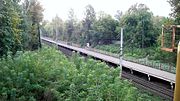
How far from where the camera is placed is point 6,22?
22.7 m

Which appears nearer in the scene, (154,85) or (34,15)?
(154,85)

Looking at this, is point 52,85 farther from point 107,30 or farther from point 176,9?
point 107,30

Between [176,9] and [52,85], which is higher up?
[176,9]

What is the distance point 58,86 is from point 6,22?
10.4 meters

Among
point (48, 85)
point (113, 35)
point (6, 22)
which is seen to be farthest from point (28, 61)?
point (113, 35)

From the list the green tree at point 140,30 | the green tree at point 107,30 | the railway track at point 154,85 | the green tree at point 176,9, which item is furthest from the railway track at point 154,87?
the green tree at point 107,30

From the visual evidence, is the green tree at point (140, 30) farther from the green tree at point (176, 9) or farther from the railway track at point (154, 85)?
→ the railway track at point (154, 85)

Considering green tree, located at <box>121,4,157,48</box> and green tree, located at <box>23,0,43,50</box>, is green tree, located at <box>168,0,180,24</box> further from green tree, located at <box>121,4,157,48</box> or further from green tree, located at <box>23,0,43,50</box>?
green tree, located at <box>121,4,157,48</box>

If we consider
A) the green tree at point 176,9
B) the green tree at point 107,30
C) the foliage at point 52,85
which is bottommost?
the foliage at point 52,85

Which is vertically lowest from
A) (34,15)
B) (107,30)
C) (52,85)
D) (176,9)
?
(52,85)

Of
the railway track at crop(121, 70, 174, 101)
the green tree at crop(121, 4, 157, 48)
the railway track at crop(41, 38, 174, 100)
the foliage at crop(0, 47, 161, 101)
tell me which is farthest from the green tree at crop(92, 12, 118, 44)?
the foliage at crop(0, 47, 161, 101)

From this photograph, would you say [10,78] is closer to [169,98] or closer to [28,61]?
[28,61]

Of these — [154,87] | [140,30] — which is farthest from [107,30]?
[154,87]

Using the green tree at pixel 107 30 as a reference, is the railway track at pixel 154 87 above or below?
below
